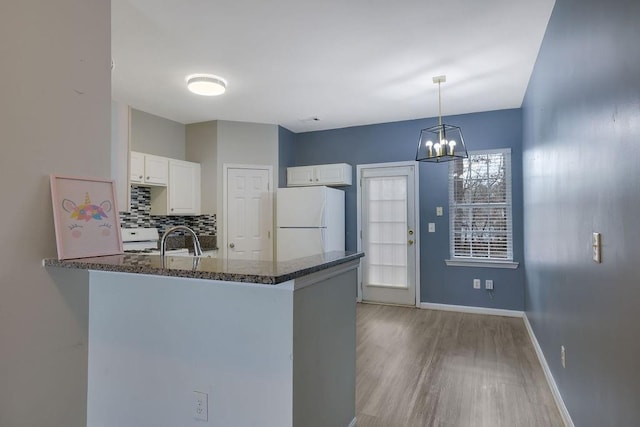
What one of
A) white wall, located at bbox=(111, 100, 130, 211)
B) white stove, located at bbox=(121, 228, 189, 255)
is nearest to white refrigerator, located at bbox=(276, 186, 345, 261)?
white stove, located at bbox=(121, 228, 189, 255)

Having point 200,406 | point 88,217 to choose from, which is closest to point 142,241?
point 88,217

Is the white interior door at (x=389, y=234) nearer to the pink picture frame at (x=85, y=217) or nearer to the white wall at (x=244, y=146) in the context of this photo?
the white wall at (x=244, y=146)

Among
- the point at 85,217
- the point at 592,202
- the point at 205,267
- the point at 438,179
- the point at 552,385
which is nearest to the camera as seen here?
the point at 205,267

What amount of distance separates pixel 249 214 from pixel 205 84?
6.73 ft

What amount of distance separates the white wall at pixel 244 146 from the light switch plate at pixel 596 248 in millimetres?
4119

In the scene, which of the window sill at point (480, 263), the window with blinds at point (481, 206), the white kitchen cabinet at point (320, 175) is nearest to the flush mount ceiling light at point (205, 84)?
the white kitchen cabinet at point (320, 175)

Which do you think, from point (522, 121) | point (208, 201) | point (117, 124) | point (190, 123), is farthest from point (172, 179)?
point (522, 121)

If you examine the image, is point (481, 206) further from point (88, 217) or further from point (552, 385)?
point (88, 217)

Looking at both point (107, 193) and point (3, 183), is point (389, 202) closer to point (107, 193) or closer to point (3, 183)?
point (107, 193)

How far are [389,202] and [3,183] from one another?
4.43 m

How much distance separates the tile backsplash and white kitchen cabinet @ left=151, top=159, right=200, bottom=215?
89 mm

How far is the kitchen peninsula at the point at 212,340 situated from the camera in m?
1.38

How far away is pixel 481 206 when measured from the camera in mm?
4645

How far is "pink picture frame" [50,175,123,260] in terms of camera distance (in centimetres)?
144
